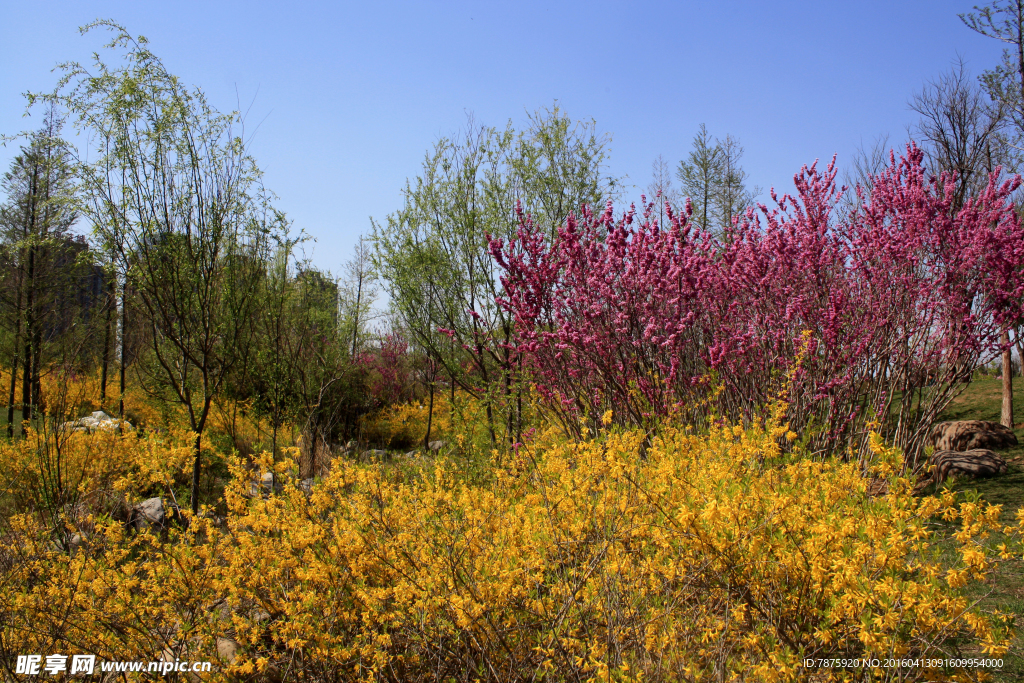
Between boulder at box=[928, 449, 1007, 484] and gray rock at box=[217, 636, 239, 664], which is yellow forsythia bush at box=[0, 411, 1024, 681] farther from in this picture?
boulder at box=[928, 449, 1007, 484]

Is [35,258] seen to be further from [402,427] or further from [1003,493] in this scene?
[1003,493]

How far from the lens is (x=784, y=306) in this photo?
5574 millimetres

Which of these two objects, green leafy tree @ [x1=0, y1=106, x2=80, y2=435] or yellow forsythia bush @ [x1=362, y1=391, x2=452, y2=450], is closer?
green leafy tree @ [x1=0, y1=106, x2=80, y2=435]

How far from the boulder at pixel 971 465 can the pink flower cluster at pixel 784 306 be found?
6.94 ft

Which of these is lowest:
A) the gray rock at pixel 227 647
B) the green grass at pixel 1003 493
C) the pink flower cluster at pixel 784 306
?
the gray rock at pixel 227 647

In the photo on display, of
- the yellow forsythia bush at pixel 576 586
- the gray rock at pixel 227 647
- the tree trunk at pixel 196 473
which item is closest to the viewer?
the yellow forsythia bush at pixel 576 586

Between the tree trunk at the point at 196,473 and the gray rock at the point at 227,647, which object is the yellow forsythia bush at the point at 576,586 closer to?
the gray rock at the point at 227,647

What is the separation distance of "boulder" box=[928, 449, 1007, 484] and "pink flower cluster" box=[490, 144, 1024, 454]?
6.94 feet

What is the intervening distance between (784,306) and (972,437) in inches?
237

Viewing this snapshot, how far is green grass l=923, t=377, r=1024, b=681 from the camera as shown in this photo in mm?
2900

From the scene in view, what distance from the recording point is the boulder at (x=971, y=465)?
7.54m

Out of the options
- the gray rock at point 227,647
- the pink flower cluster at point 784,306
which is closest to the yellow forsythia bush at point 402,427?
the pink flower cluster at point 784,306

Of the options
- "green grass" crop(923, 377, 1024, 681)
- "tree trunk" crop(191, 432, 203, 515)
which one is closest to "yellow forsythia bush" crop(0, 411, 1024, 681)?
"green grass" crop(923, 377, 1024, 681)

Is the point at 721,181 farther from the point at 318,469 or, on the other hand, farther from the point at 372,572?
the point at 372,572
